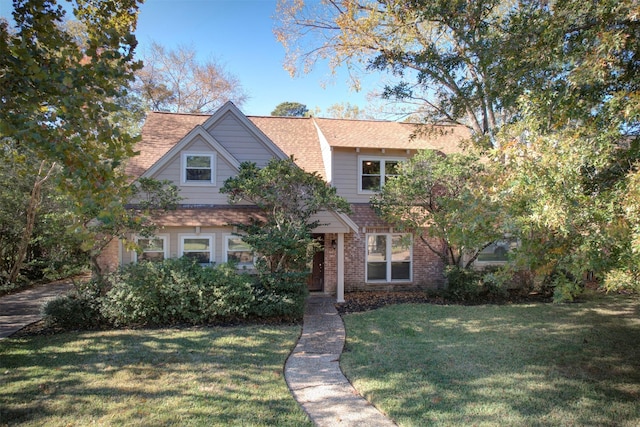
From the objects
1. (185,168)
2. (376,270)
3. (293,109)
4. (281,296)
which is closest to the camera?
(281,296)

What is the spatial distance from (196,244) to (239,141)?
369 cm

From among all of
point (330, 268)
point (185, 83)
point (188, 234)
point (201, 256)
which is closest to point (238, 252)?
point (201, 256)

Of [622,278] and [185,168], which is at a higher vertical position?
[185,168]

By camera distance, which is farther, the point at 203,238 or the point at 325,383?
the point at 203,238

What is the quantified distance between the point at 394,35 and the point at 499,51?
5267mm

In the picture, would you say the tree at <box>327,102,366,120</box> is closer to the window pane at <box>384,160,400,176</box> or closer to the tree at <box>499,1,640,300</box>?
the window pane at <box>384,160,400,176</box>

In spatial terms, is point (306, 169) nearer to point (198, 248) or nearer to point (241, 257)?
point (241, 257)

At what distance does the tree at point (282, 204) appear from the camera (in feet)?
30.8

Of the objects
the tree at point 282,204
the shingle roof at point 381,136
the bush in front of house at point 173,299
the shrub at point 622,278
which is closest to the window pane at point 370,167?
the shingle roof at point 381,136

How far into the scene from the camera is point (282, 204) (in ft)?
32.6

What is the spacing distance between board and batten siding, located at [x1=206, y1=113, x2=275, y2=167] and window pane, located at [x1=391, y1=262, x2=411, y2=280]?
6.28m

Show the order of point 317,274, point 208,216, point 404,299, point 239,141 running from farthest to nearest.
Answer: point 317,274 → point 404,299 → point 239,141 → point 208,216

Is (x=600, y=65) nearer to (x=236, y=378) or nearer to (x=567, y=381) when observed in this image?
(x=567, y=381)

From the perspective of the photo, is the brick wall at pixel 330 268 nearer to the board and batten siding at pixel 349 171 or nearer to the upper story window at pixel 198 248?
the board and batten siding at pixel 349 171
